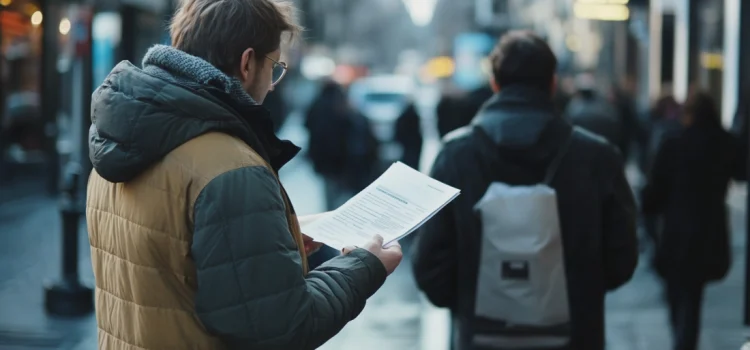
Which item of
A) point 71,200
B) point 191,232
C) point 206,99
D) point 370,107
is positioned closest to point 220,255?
point 191,232

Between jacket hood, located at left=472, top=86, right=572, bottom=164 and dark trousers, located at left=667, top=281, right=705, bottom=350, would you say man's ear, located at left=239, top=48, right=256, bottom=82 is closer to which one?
jacket hood, located at left=472, top=86, right=572, bottom=164

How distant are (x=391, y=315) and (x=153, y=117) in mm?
7048

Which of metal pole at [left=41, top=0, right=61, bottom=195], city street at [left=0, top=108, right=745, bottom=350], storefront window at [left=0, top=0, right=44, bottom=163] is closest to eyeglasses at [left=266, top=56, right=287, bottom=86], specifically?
city street at [left=0, top=108, right=745, bottom=350]

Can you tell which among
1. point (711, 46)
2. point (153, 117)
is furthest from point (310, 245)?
point (711, 46)

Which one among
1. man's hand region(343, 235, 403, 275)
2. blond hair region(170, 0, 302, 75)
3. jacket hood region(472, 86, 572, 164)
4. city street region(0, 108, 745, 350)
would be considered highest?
blond hair region(170, 0, 302, 75)

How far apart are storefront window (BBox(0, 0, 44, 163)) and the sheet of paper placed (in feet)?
52.2

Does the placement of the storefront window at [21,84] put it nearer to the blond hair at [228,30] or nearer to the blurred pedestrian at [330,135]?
the blurred pedestrian at [330,135]

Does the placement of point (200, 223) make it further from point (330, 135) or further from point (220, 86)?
point (330, 135)

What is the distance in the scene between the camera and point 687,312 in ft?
23.3

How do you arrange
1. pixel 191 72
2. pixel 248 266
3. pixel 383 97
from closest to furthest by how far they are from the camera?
1. pixel 248 266
2. pixel 191 72
3. pixel 383 97

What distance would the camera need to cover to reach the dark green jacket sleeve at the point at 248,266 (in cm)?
238

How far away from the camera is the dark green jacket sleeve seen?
238 centimetres

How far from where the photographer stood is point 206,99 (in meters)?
2.48

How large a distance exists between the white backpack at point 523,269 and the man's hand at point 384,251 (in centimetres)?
123
